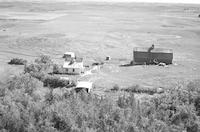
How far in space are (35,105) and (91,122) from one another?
17.2ft

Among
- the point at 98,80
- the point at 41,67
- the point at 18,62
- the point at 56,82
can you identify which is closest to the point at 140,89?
the point at 98,80

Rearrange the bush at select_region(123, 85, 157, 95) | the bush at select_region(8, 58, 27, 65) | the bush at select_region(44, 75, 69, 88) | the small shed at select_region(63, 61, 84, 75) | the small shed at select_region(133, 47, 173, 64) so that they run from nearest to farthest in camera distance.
A: the bush at select_region(123, 85, 157, 95) → the bush at select_region(44, 75, 69, 88) → the small shed at select_region(63, 61, 84, 75) → the bush at select_region(8, 58, 27, 65) → the small shed at select_region(133, 47, 173, 64)

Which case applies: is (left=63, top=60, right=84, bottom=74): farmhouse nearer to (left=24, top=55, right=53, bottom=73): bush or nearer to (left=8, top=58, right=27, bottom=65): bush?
(left=24, top=55, right=53, bottom=73): bush

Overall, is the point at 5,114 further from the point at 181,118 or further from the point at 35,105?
the point at 181,118

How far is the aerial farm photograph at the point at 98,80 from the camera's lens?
67.9 ft

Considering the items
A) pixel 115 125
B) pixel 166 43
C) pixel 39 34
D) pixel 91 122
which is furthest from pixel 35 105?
pixel 39 34

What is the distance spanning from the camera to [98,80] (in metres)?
40.0

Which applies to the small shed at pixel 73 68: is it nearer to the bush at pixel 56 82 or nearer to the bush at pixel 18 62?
the bush at pixel 56 82

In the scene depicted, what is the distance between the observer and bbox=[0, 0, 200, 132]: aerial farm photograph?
20.7 meters

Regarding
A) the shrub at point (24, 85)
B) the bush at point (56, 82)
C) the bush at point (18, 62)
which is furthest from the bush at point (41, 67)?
the shrub at point (24, 85)

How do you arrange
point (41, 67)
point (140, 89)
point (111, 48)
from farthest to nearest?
1. point (111, 48)
2. point (41, 67)
3. point (140, 89)

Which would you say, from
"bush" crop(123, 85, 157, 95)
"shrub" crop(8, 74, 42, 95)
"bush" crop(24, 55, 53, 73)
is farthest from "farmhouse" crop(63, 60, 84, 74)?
"shrub" crop(8, 74, 42, 95)

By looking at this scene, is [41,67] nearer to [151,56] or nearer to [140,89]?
Answer: [140,89]

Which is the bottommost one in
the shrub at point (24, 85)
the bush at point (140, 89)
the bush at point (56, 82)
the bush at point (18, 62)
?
the bush at point (140, 89)
